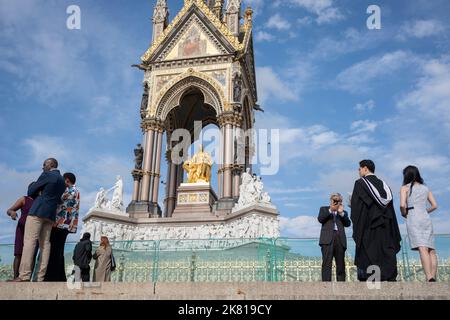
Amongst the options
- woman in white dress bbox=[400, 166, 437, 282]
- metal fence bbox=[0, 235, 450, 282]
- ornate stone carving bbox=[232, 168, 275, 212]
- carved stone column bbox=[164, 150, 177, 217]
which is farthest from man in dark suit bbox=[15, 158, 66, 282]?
carved stone column bbox=[164, 150, 177, 217]

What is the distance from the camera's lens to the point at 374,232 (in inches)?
221

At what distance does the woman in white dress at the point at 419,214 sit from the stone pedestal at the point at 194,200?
1533 centimetres

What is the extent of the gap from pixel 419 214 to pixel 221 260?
5660mm

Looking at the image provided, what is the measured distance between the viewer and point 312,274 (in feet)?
32.9

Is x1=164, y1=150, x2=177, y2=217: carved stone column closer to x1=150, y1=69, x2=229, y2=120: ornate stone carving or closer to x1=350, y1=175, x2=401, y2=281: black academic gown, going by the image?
x1=150, y1=69, x2=229, y2=120: ornate stone carving

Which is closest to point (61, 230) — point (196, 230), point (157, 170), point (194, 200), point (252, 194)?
point (252, 194)

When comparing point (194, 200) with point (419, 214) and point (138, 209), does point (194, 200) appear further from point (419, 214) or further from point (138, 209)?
point (419, 214)

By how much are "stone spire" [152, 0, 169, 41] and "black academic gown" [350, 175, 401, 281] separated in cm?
2204

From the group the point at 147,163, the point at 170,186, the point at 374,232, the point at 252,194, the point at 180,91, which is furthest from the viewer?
the point at 170,186

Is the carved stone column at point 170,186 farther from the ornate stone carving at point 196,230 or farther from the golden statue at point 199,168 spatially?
the ornate stone carving at point 196,230

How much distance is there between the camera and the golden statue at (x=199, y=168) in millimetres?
22531
